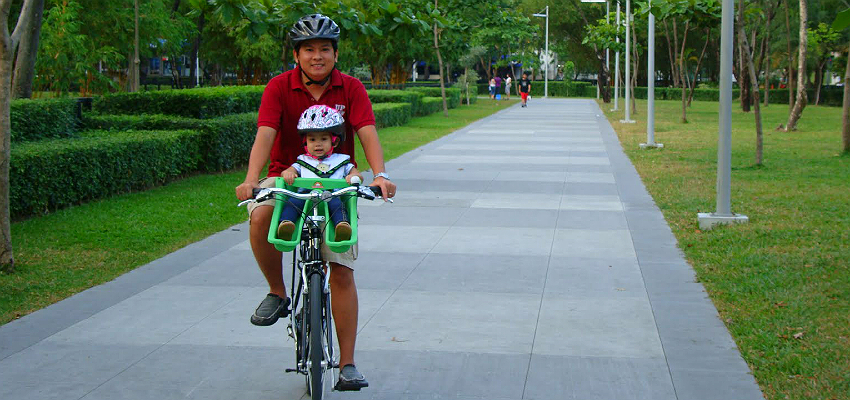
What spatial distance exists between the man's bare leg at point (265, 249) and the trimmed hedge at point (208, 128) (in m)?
10.1

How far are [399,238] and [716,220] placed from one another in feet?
10.4

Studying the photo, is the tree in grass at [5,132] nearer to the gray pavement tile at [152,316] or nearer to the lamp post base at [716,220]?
the gray pavement tile at [152,316]

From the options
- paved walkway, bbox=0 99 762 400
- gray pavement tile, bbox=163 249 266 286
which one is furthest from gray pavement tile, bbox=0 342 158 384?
gray pavement tile, bbox=163 249 266 286

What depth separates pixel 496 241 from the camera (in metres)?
9.45

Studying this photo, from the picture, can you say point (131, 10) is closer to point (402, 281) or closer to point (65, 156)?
point (65, 156)

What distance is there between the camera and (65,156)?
10.8 m

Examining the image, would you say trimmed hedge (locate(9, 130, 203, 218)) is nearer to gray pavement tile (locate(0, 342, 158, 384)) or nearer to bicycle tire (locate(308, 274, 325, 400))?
gray pavement tile (locate(0, 342, 158, 384))

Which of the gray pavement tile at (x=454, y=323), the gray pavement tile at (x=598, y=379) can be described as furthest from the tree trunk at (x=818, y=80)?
the gray pavement tile at (x=598, y=379)

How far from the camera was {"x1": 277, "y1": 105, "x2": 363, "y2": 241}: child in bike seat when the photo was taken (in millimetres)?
4406

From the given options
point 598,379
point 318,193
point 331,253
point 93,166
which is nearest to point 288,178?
point 318,193

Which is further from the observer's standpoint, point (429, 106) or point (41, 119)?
point (429, 106)

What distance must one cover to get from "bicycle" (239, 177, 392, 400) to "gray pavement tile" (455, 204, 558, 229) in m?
6.01

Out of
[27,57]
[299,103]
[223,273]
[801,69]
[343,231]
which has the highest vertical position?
[801,69]

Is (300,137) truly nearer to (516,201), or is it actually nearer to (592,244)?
(592,244)
